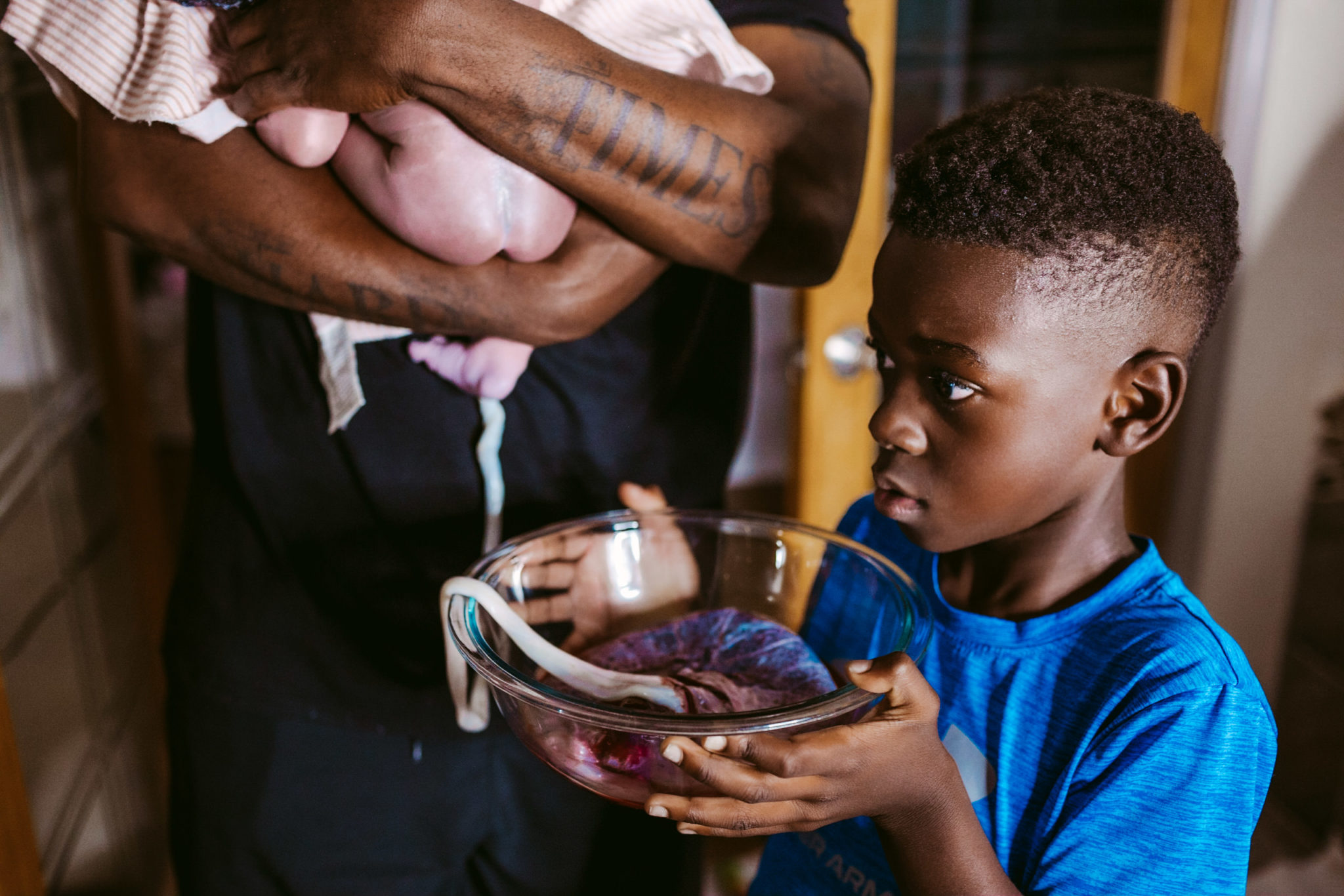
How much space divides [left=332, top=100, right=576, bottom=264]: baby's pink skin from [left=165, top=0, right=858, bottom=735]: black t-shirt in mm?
158

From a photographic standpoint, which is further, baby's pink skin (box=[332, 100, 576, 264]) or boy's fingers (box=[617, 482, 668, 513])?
boy's fingers (box=[617, 482, 668, 513])

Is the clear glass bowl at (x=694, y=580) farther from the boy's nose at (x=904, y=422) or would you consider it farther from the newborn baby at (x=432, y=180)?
the newborn baby at (x=432, y=180)

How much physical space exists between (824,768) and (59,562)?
1.40 m

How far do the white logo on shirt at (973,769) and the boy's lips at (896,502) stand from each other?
191 millimetres

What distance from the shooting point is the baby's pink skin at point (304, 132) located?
2.84 feet

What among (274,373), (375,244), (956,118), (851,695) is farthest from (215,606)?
(956,118)

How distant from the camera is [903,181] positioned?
2.50ft

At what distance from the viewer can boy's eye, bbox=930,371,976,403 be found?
28.1 inches

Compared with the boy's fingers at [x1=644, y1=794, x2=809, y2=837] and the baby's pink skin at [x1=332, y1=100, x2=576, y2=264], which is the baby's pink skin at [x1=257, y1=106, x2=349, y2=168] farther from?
the boy's fingers at [x1=644, y1=794, x2=809, y2=837]

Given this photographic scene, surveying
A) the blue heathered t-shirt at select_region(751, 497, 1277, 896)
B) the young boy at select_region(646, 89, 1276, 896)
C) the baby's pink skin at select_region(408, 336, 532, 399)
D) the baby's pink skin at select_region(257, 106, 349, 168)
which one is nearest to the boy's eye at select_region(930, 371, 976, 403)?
the young boy at select_region(646, 89, 1276, 896)

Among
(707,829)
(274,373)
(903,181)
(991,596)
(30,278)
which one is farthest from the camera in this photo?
(30,278)

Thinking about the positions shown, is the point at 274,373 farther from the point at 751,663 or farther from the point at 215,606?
the point at 751,663

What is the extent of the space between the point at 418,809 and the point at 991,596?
0.65 m

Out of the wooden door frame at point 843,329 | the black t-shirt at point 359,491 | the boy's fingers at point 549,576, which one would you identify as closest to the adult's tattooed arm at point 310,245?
the black t-shirt at point 359,491
